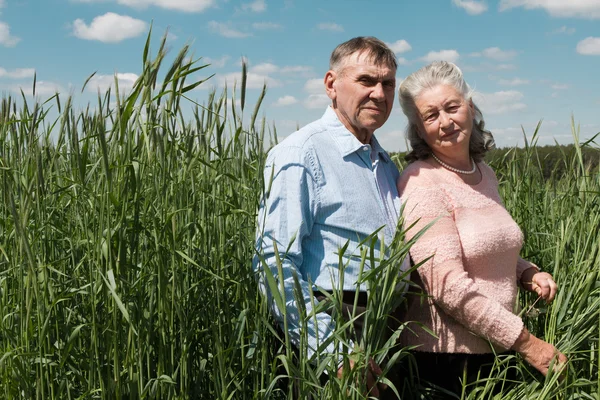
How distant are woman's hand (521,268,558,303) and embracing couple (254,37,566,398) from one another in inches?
9.5

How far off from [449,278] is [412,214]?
232 millimetres

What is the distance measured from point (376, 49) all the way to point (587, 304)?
4.23 feet

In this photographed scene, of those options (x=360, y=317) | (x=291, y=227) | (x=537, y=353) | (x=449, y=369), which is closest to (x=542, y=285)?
(x=537, y=353)

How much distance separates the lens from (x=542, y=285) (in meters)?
2.43

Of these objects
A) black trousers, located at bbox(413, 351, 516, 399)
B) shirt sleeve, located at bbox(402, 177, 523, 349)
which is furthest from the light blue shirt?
black trousers, located at bbox(413, 351, 516, 399)

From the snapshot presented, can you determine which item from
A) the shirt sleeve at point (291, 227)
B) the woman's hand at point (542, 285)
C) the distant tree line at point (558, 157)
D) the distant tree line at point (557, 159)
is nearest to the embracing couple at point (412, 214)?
the shirt sleeve at point (291, 227)

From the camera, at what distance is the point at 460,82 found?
230 cm

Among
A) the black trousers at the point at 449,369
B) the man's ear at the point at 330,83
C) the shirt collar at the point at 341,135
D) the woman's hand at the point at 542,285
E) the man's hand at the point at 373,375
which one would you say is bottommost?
the black trousers at the point at 449,369

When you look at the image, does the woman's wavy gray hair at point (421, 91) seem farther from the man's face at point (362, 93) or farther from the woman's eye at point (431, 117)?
the man's face at point (362, 93)

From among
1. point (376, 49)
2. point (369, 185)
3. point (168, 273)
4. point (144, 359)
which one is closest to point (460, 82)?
point (376, 49)

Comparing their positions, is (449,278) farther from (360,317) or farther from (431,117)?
(431,117)

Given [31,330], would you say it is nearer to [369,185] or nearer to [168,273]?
[168,273]

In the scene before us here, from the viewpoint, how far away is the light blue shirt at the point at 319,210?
1.92 meters

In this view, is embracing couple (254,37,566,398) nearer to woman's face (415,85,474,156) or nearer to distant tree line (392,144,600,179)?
woman's face (415,85,474,156)
